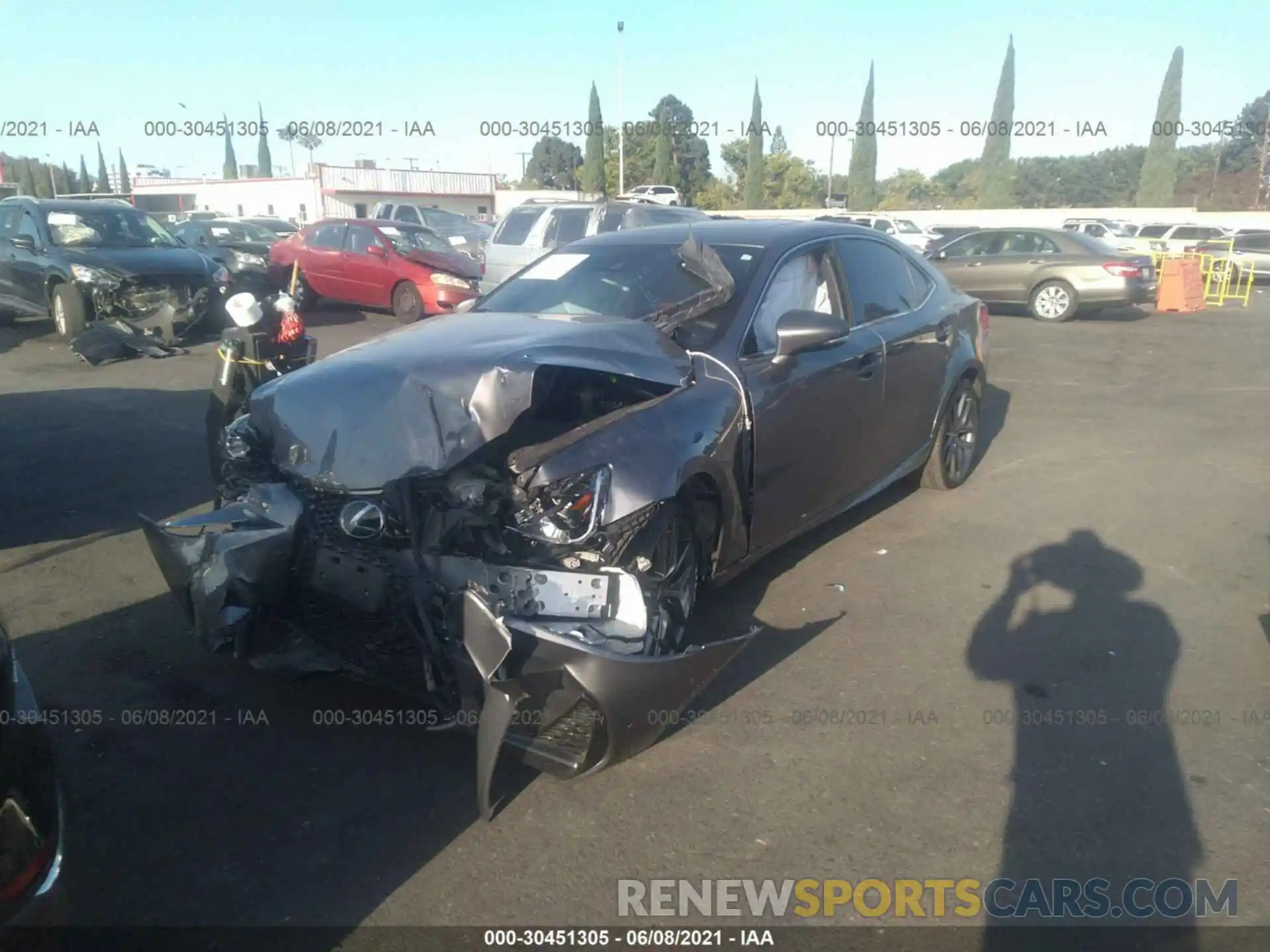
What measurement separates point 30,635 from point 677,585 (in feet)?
9.50

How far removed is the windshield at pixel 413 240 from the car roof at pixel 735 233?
9.92 meters

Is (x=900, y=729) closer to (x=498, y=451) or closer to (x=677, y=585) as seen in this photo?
(x=677, y=585)

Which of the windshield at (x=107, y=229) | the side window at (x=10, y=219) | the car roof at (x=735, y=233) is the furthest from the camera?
the side window at (x=10, y=219)

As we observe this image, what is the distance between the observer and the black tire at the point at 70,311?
11523 millimetres

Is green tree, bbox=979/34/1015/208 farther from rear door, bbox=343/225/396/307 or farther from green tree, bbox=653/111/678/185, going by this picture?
rear door, bbox=343/225/396/307

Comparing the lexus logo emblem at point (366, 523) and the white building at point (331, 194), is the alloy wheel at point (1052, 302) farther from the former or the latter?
the white building at point (331, 194)

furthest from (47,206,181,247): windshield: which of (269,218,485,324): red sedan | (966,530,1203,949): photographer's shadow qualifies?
(966,530,1203,949): photographer's shadow

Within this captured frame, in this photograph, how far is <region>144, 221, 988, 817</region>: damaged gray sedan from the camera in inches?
118

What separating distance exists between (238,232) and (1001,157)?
41.1 m

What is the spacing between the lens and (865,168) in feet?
178

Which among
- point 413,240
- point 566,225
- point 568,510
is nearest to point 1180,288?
point 566,225

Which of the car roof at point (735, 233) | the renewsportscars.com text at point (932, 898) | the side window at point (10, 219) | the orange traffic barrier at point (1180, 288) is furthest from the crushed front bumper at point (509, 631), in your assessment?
the orange traffic barrier at point (1180, 288)

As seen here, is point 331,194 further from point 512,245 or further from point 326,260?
point 512,245

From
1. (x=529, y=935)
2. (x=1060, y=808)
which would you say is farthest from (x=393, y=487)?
(x=1060, y=808)
